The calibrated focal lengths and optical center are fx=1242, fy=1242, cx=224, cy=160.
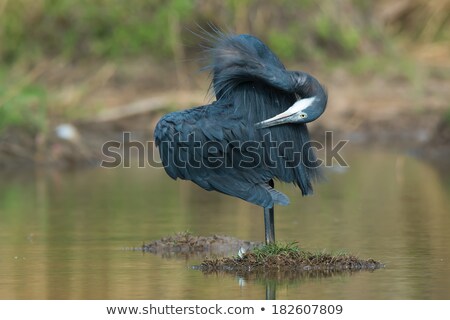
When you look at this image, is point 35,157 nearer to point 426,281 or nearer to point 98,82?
point 98,82

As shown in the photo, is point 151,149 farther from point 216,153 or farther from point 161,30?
point 216,153

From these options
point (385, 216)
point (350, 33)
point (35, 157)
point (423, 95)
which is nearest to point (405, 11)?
point (350, 33)

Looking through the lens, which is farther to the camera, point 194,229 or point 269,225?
point 194,229

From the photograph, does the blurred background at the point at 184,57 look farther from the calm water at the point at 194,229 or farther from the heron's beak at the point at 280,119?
the heron's beak at the point at 280,119

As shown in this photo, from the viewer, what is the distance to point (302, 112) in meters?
10.0

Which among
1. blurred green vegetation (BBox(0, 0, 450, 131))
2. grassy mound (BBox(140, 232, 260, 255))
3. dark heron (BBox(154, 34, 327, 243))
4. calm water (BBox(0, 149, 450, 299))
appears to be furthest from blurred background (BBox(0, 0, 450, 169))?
dark heron (BBox(154, 34, 327, 243))

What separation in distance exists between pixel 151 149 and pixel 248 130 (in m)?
11.9

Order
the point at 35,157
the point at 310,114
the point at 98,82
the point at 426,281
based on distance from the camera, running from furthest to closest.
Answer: the point at 98,82 < the point at 35,157 < the point at 310,114 < the point at 426,281

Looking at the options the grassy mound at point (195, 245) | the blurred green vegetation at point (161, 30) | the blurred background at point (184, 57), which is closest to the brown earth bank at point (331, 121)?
the blurred background at point (184, 57)

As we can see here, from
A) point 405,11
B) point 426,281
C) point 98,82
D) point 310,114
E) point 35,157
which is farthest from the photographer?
point 405,11

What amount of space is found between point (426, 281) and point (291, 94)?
2.00 meters

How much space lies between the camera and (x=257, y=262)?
980 centimetres

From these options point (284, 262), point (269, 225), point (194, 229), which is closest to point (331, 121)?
point (194, 229)

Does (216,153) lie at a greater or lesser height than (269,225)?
greater
